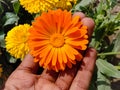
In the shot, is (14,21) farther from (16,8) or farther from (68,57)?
(68,57)

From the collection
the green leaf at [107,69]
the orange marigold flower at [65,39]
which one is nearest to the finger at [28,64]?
the orange marigold flower at [65,39]

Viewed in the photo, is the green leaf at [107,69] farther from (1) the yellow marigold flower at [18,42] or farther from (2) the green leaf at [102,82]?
(1) the yellow marigold flower at [18,42]

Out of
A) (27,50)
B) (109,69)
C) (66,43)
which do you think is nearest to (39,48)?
(66,43)

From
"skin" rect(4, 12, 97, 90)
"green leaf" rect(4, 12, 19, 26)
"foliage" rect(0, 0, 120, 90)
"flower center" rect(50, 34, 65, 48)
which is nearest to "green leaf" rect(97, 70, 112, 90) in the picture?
"foliage" rect(0, 0, 120, 90)

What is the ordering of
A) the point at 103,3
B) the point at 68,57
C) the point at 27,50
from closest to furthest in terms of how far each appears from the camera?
the point at 68,57, the point at 27,50, the point at 103,3

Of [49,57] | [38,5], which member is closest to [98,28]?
[38,5]

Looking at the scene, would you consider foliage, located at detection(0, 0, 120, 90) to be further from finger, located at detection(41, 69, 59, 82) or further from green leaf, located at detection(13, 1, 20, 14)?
finger, located at detection(41, 69, 59, 82)
